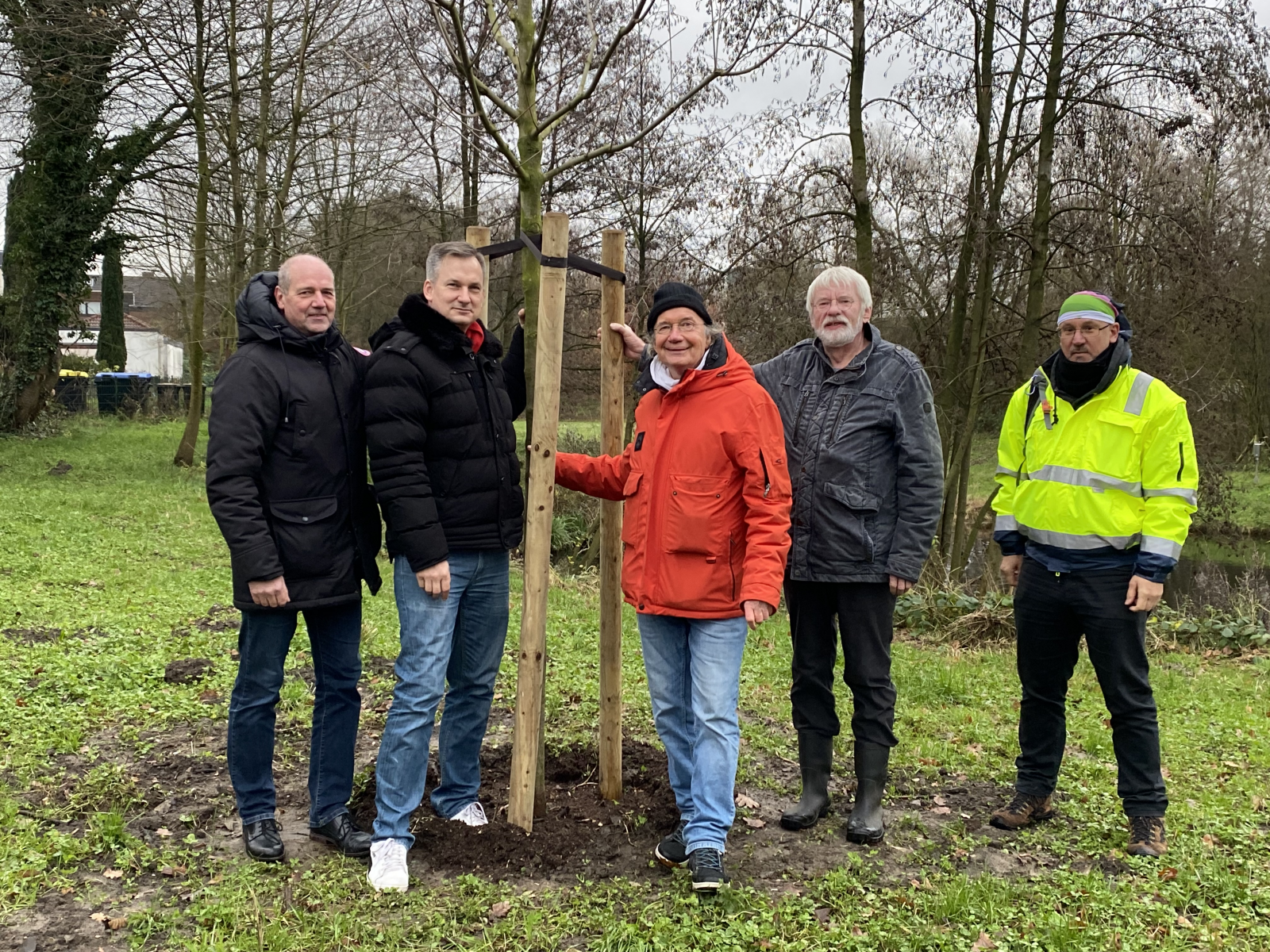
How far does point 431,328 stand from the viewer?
3.64m

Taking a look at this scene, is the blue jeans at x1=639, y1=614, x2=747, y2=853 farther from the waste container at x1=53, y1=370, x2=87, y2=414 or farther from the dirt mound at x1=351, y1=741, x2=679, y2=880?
the waste container at x1=53, y1=370, x2=87, y2=414

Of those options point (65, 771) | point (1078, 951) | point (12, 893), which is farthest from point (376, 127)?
point (1078, 951)

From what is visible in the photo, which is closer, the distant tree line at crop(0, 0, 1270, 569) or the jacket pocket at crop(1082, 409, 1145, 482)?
the jacket pocket at crop(1082, 409, 1145, 482)

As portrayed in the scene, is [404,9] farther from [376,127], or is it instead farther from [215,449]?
[376,127]

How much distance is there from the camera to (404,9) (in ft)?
16.2

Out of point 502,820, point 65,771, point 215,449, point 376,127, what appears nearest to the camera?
point 215,449

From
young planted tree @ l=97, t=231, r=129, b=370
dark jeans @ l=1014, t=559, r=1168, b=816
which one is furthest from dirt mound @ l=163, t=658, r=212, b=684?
young planted tree @ l=97, t=231, r=129, b=370

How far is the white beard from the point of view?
4.14 m

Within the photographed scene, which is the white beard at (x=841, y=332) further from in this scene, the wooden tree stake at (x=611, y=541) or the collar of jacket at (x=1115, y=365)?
the collar of jacket at (x=1115, y=365)

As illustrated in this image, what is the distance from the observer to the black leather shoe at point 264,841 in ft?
12.1

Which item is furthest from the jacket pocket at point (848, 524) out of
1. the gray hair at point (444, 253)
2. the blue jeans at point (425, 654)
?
the gray hair at point (444, 253)

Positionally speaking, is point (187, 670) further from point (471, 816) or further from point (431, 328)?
point (431, 328)

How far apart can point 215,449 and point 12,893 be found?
169cm

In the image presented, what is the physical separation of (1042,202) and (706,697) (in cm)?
1056
